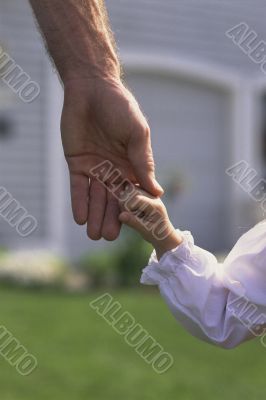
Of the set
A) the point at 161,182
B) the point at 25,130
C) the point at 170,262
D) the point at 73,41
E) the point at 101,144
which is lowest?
the point at 170,262

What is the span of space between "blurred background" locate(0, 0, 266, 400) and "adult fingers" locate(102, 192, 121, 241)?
9.09 ft

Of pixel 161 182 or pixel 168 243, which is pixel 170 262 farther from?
pixel 161 182

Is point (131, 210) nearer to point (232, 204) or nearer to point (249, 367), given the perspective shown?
point (249, 367)

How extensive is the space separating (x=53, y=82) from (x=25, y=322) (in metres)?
4.69

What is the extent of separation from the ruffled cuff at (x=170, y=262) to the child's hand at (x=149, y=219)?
0.02 metres

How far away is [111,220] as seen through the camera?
1.92 m

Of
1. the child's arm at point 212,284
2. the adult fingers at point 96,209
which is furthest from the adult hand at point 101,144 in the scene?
the child's arm at point 212,284

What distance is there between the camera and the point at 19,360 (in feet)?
16.5

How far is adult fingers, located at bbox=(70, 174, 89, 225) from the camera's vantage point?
1932mm

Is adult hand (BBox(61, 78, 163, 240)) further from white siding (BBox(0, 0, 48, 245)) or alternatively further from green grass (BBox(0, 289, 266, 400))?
white siding (BBox(0, 0, 48, 245))

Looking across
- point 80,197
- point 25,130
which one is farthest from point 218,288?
point 25,130

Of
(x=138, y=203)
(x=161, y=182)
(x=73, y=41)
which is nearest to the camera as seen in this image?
(x=138, y=203)

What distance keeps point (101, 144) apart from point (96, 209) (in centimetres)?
18

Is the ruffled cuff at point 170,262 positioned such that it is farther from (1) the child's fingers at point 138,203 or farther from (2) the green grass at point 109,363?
(2) the green grass at point 109,363
